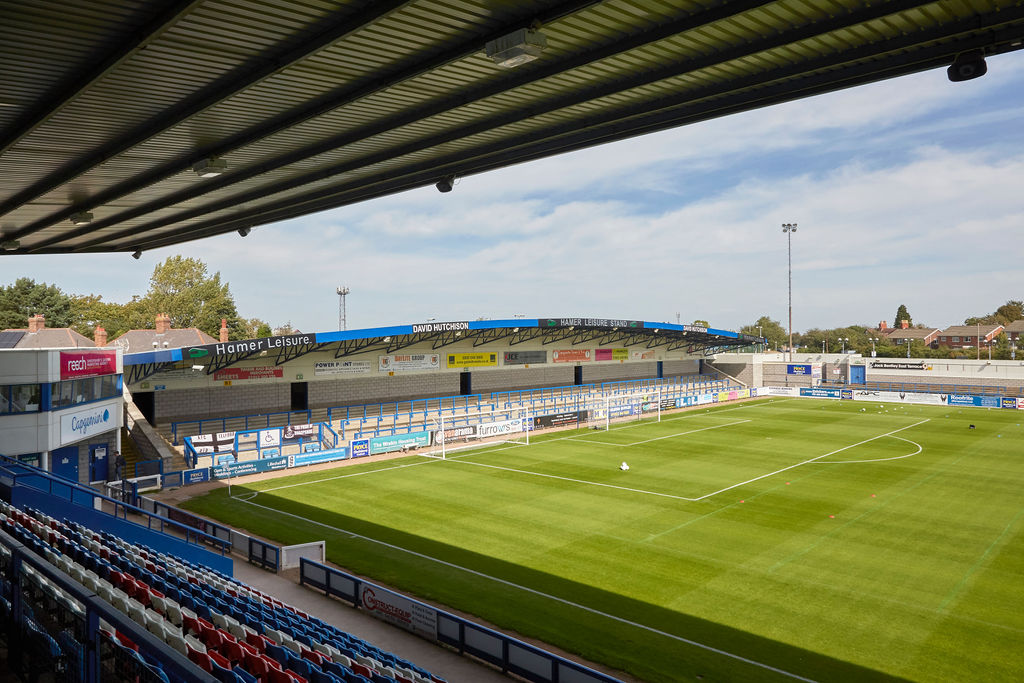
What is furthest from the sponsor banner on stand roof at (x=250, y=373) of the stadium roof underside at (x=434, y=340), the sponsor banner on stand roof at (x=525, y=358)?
the sponsor banner on stand roof at (x=525, y=358)

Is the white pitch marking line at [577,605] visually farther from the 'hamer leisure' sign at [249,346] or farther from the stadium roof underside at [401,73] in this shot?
the 'hamer leisure' sign at [249,346]

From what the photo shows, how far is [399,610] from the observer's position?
1540 centimetres

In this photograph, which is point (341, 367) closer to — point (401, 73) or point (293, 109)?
point (293, 109)

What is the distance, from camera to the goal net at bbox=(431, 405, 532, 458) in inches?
1633

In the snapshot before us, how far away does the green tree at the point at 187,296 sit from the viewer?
3762 inches

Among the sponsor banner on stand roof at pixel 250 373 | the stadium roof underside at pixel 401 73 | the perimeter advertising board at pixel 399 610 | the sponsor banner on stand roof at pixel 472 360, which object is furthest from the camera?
the sponsor banner on stand roof at pixel 472 360

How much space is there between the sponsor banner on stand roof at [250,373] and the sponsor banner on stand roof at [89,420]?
13.1 m

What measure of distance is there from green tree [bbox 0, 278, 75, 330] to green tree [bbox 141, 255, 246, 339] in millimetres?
10635

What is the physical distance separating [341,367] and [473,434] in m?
11.8

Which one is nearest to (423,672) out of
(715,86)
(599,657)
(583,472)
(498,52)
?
(599,657)

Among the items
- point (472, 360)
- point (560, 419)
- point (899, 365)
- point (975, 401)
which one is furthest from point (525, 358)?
point (899, 365)

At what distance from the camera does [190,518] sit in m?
22.1

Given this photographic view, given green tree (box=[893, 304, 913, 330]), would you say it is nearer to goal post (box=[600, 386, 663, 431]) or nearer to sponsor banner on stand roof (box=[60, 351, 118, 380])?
goal post (box=[600, 386, 663, 431])

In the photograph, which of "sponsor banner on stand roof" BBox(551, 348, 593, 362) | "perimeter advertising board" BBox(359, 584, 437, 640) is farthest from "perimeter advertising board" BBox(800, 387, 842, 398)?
"perimeter advertising board" BBox(359, 584, 437, 640)
